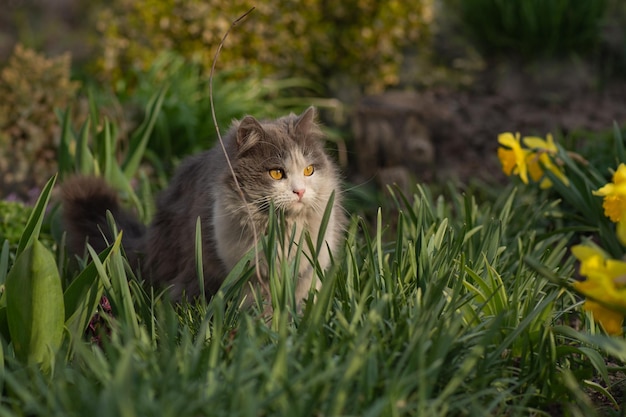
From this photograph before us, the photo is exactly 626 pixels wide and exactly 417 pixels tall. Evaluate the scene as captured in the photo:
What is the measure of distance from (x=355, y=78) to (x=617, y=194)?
4.61 metres

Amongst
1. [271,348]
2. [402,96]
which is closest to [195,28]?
[402,96]

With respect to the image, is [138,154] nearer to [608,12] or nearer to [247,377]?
[247,377]

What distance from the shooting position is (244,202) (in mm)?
2859

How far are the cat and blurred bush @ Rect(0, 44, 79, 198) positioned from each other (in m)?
2.09

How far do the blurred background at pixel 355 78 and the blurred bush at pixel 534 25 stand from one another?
Answer: 12 millimetres

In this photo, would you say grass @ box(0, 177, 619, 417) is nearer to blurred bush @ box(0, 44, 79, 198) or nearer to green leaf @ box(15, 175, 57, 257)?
green leaf @ box(15, 175, 57, 257)

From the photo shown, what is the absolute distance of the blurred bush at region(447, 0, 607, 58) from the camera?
22.2 feet

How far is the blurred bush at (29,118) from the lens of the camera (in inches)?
208

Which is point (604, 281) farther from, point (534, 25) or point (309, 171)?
point (534, 25)

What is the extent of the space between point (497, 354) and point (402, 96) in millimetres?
4130

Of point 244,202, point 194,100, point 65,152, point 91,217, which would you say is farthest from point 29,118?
point 244,202

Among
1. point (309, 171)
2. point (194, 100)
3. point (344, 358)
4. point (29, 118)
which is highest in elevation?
point (29, 118)

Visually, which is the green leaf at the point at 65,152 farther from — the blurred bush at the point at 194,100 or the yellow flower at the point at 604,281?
the yellow flower at the point at 604,281

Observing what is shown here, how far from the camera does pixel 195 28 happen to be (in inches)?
260
